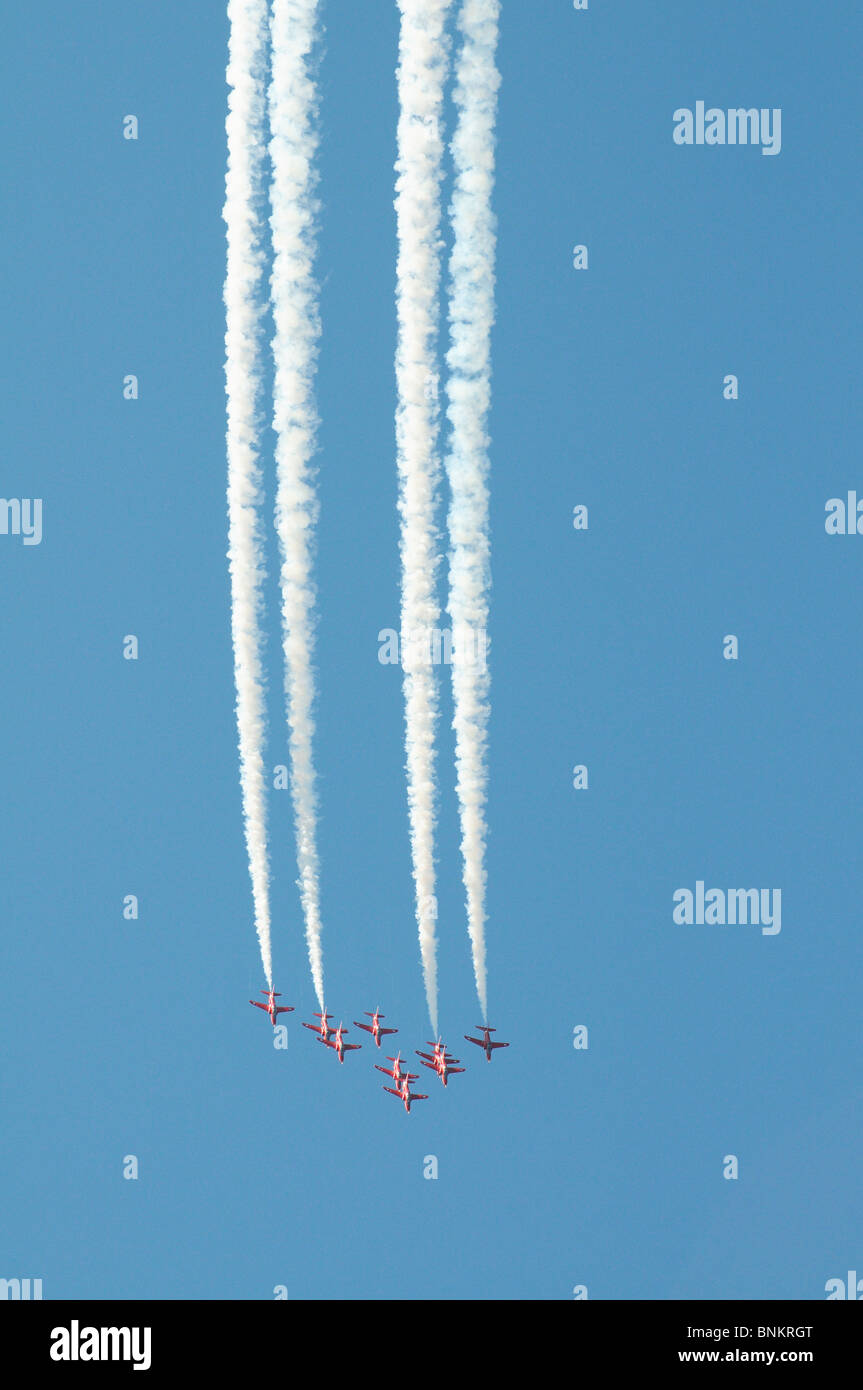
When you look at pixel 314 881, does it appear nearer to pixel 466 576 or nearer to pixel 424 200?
pixel 466 576

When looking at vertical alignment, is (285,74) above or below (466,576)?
above

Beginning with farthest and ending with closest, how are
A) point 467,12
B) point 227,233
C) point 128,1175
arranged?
point 128,1175, point 227,233, point 467,12

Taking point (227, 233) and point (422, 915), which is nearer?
point (227, 233)

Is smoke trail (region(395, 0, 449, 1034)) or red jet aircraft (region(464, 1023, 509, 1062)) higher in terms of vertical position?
smoke trail (region(395, 0, 449, 1034))

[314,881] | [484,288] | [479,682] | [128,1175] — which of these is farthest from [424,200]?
[128,1175]

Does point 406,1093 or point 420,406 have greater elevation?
point 420,406

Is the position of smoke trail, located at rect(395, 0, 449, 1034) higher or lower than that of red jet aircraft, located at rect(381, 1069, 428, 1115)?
higher
